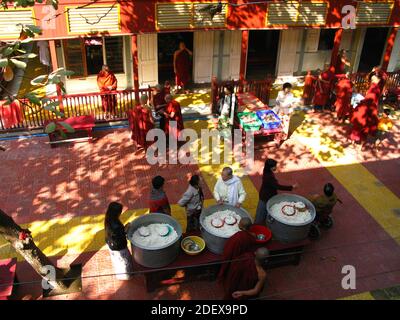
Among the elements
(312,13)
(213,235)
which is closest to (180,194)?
(213,235)

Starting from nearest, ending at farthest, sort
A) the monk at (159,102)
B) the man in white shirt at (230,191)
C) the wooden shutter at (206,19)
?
the man in white shirt at (230,191) < the monk at (159,102) < the wooden shutter at (206,19)

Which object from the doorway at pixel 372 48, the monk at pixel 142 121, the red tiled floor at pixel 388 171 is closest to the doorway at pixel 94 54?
the monk at pixel 142 121

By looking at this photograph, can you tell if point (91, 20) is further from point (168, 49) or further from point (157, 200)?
point (157, 200)

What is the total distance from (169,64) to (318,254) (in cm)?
949

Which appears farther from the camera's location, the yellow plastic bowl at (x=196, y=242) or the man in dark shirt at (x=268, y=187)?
the man in dark shirt at (x=268, y=187)

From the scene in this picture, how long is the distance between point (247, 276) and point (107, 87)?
7891 mm

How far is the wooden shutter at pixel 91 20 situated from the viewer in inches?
398

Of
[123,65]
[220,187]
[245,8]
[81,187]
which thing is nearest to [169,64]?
[123,65]

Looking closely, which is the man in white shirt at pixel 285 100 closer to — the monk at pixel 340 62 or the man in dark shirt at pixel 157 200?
the monk at pixel 340 62

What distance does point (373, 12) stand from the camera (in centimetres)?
1262

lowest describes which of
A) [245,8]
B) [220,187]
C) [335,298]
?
[335,298]

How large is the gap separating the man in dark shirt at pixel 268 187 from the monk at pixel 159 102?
4.04m

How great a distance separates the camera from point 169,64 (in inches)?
589

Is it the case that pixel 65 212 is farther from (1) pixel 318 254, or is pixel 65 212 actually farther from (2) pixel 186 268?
(1) pixel 318 254
